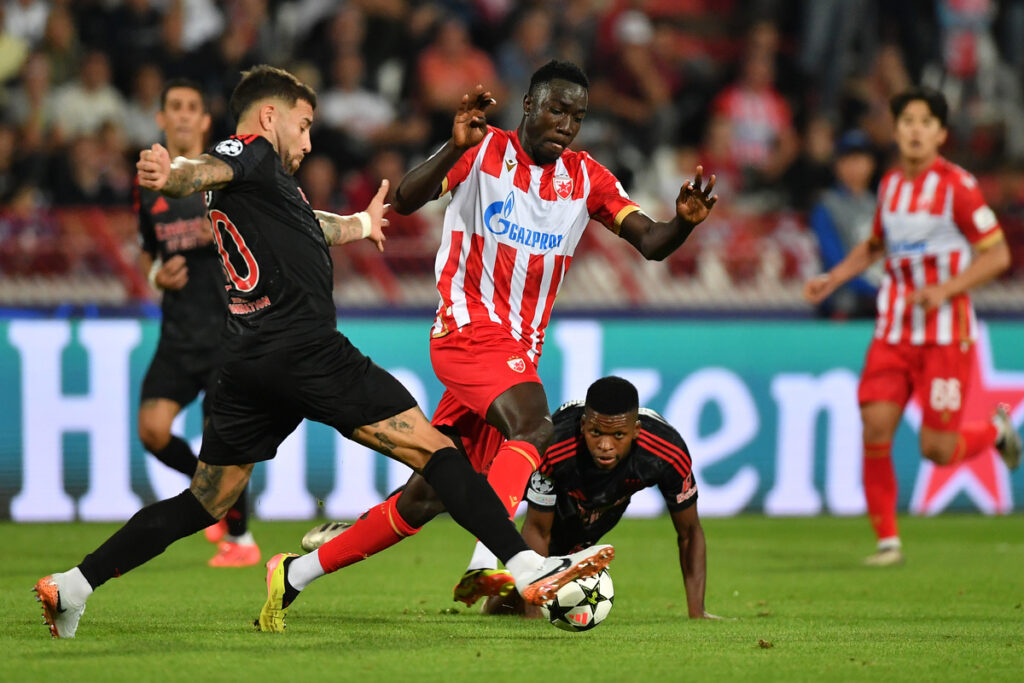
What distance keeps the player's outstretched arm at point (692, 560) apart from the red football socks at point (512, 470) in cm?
101

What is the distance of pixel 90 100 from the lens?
45.3ft

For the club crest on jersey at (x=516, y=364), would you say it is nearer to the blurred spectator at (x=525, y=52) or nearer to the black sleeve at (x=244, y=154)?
the black sleeve at (x=244, y=154)

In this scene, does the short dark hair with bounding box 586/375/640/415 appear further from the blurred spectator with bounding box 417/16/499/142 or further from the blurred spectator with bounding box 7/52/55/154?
the blurred spectator with bounding box 7/52/55/154

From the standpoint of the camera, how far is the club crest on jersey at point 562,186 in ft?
20.9

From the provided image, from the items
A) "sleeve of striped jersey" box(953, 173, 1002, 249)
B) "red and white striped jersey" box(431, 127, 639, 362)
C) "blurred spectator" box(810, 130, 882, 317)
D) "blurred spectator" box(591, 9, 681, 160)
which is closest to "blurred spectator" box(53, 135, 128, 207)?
"blurred spectator" box(591, 9, 681, 160)

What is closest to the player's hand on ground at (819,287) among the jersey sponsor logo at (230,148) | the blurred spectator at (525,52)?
the jersey sponsor logo at (230,148)

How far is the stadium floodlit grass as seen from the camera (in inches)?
193

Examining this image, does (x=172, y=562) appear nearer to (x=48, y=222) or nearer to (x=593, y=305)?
(x=48, y=222)

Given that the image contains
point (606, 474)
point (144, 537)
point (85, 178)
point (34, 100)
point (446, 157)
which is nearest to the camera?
point (144, 537)

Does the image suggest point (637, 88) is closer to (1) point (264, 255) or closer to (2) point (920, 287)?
(2) point (920, 287)

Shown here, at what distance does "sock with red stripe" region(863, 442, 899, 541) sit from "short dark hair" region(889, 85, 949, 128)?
201cm

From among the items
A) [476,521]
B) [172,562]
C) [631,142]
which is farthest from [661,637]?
[631,142]

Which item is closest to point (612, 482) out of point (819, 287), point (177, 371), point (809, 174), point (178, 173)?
point (178, 173)

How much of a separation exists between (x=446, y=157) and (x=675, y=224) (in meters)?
0.94
